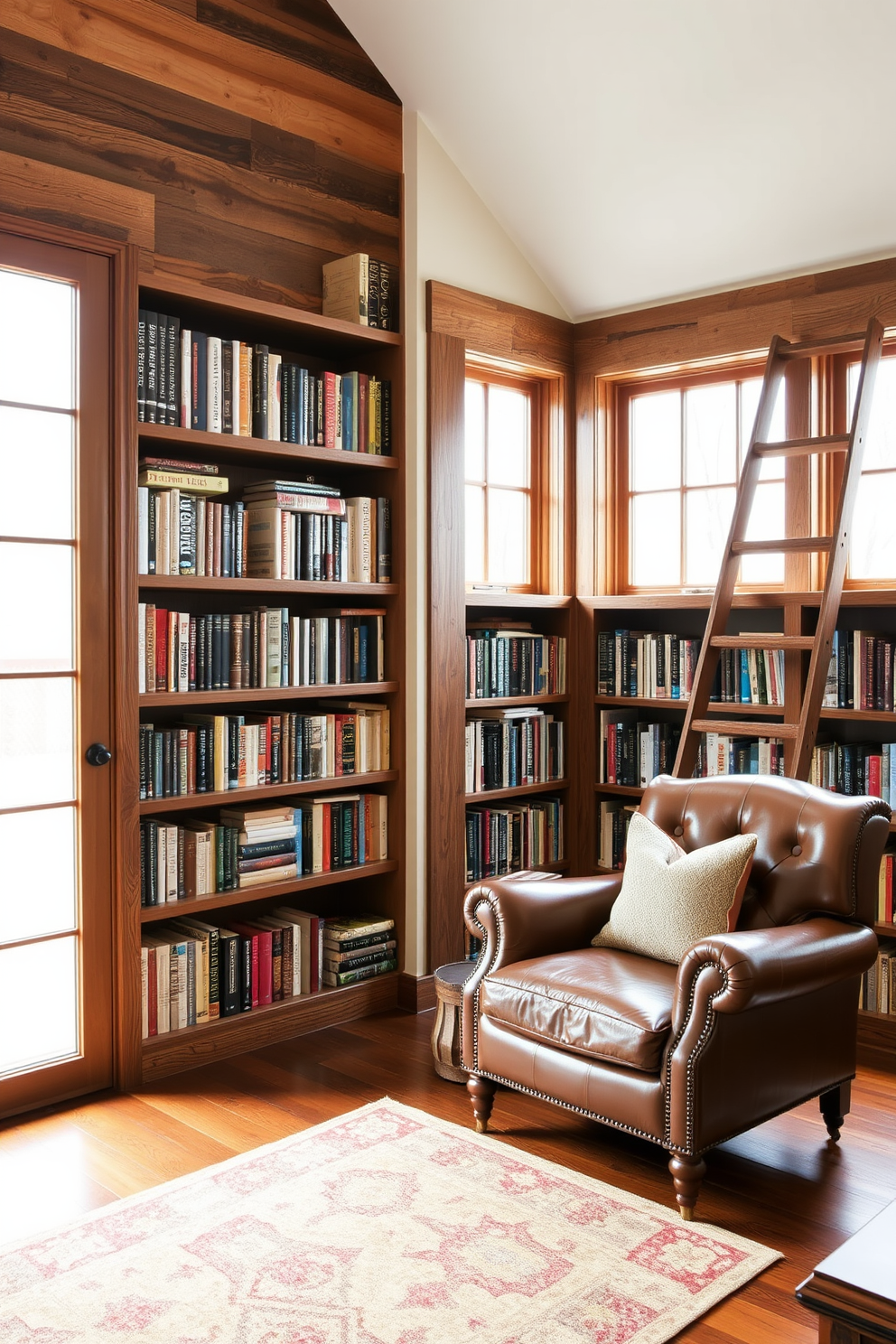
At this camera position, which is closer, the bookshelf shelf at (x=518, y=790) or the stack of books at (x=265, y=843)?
the stack of books at (x=265, y=843)

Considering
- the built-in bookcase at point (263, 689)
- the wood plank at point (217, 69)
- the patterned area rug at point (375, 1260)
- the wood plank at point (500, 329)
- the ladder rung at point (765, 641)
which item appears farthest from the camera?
the wood plank at point (500, 329)

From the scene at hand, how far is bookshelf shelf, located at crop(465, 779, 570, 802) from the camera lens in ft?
14.0

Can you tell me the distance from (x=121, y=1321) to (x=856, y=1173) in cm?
175

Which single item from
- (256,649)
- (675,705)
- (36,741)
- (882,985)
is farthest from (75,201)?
(882,985)

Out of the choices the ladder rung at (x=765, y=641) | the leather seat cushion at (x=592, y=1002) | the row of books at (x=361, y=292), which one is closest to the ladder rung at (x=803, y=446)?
the ladder rung at (x=765, y=641)

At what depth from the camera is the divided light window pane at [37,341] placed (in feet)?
9.95

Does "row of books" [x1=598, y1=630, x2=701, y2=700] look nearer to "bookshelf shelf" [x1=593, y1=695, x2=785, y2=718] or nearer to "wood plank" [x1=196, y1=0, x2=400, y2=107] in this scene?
"bookshelf shelf" [x1=593, y1=695, x2=785, y2=718]

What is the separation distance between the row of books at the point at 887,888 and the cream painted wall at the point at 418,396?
152 cm

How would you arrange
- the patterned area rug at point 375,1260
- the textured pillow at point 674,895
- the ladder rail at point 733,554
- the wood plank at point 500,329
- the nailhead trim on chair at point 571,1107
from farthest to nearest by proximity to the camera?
the wood plank at point 500,329, the ladder rail at point 733,554, the textured pillow at point 674,895, the nailhead trim on chair at point 571,1107, the patterned area rug at point 375,1260

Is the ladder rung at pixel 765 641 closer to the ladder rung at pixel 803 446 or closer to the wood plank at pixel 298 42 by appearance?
the ladder rung at pixel 803 446

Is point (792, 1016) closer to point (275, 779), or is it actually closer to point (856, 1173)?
point (856, 1173)

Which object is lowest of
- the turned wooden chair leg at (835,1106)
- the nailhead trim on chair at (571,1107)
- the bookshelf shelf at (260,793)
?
the turned wooden chair leg at (835,1106)

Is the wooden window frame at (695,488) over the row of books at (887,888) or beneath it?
over

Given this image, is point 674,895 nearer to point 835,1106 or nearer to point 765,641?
point 835,1106
